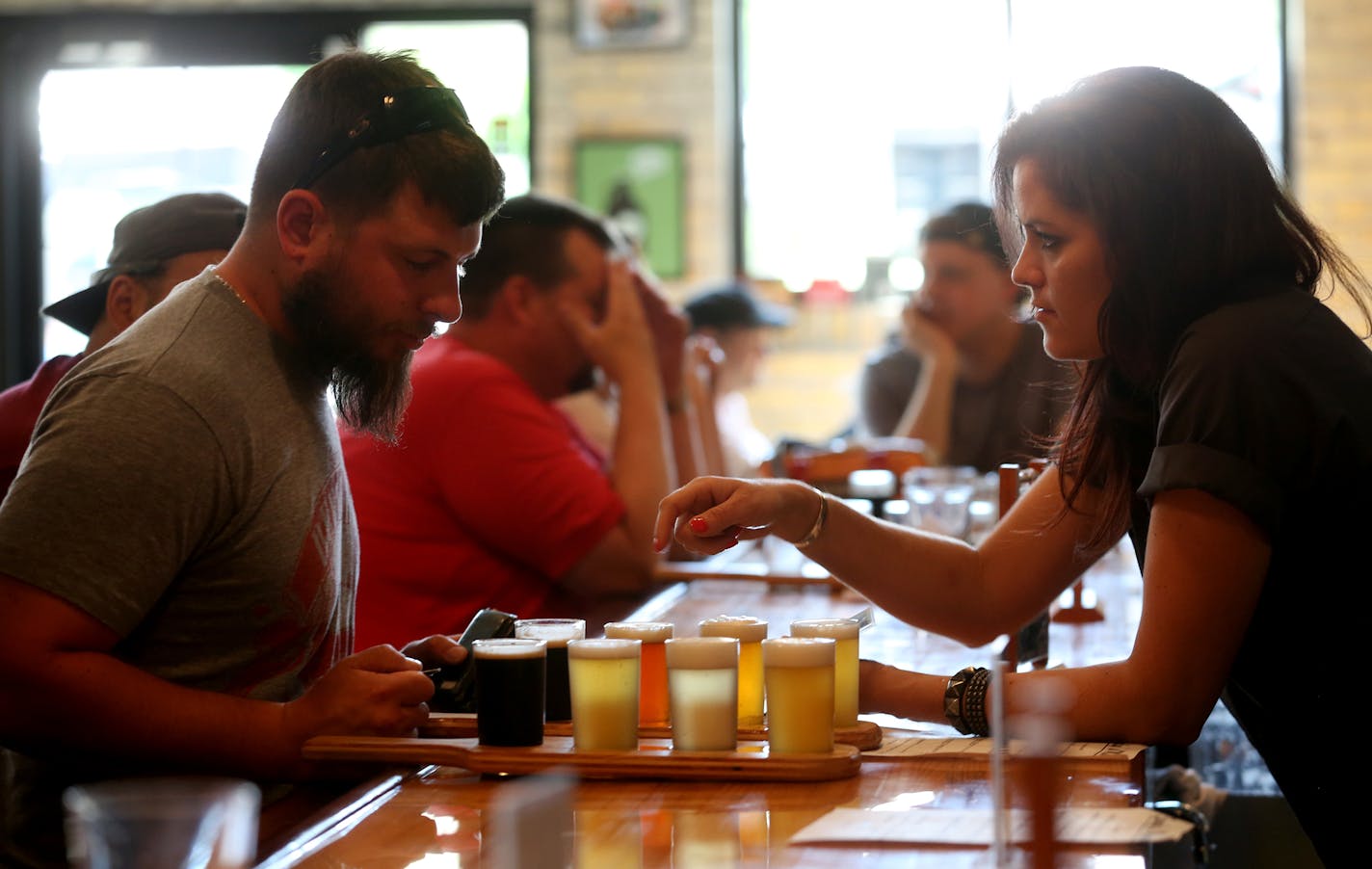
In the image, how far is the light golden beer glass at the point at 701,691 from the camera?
1.41 meters

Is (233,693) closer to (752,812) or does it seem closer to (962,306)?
(752,812)

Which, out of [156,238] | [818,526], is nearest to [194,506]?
[818,526]

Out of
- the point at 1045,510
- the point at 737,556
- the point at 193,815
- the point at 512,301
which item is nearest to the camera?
the point at 193,815

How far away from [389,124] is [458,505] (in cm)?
103

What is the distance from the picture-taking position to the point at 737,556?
3.48m

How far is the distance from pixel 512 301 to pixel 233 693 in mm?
1415

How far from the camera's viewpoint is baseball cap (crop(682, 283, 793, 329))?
5434 mm

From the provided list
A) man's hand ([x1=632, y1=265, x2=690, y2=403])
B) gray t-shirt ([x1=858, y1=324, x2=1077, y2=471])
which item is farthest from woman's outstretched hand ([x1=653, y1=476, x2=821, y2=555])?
gray t-shirt ([x1=858, y1=324, x2=1077, y2=471])

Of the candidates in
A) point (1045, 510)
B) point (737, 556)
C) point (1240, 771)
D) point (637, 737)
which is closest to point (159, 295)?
point (637, 737)

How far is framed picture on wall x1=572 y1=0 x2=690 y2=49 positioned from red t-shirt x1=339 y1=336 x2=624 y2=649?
13.1 ft

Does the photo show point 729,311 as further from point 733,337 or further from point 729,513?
point 729,513

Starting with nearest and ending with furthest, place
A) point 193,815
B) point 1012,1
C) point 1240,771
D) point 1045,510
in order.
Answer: point 193,815 → point 1045,510 → point 1240,771 → point 1012,1

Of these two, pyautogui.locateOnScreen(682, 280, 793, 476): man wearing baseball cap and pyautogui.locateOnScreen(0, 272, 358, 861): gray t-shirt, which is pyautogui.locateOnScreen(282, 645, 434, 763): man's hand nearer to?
pyautogui.locateOnScreen(0, 272, 358, 861): gray t-shirt

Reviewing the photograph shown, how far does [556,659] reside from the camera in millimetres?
1590
